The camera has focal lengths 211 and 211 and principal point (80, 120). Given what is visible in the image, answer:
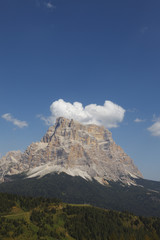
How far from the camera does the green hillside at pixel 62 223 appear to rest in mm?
114938

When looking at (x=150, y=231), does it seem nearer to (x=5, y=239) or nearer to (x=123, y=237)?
(x=123, y=237)

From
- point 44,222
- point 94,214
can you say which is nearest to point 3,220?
point 44,222

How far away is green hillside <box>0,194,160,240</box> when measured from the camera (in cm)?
11494

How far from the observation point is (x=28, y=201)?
542 ft

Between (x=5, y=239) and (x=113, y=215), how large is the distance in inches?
4108

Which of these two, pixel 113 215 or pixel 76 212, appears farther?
pixel 113 215

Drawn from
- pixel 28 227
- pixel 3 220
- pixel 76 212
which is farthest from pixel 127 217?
pixel 3 220

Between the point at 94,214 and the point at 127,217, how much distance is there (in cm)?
3912

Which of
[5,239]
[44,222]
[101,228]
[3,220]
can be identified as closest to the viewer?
[5,239]

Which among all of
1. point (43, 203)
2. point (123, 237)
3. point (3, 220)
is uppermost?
point (43, 203)

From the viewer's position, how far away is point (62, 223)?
141 meters

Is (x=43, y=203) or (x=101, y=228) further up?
(x=43, y=203)

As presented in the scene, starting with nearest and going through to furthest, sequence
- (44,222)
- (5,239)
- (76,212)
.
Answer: (5,239) < (44,222) < (76,212)

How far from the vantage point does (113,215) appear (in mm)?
179625
